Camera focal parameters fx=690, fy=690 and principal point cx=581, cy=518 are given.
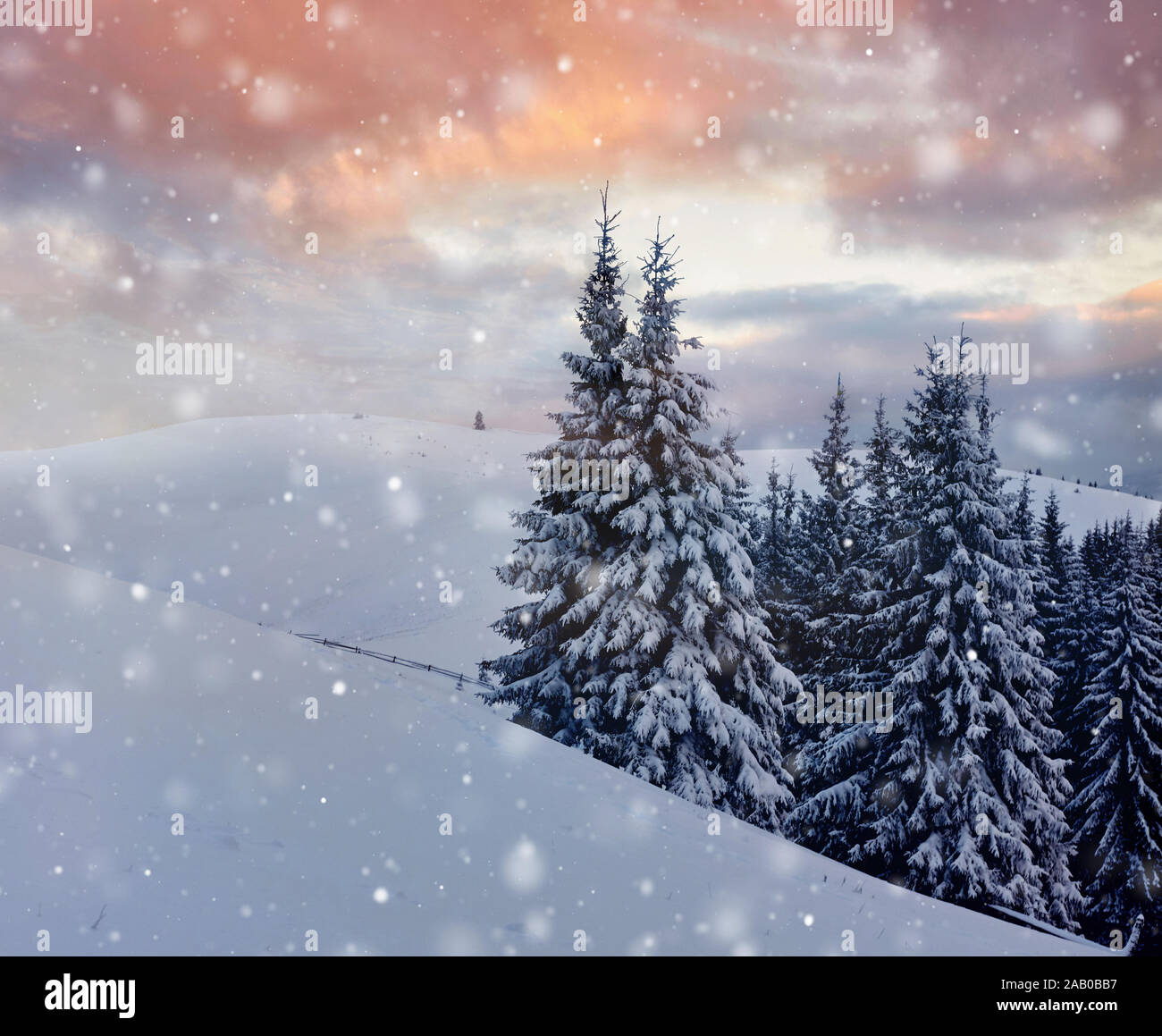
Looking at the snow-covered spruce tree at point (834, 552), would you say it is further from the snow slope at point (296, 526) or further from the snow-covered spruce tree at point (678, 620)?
A: the snow slope at point (296, 526)

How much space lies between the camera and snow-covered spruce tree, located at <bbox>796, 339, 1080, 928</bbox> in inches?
597

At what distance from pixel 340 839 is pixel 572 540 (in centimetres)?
978

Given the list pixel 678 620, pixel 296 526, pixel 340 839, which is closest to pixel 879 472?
pixel 678 620

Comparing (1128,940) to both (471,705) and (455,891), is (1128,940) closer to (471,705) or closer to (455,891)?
(471,705)

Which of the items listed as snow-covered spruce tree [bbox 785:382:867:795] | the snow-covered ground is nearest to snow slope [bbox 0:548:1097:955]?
the snow-covered ground

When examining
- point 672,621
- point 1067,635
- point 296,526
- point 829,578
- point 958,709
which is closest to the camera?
point 672,621

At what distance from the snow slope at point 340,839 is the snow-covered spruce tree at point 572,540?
5.52m

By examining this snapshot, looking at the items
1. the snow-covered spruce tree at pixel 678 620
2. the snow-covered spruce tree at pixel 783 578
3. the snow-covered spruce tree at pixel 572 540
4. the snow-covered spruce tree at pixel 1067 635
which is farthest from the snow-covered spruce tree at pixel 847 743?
the snow-covered spruce tree at pixel 1067 635

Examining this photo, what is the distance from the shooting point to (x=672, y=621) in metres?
14.6

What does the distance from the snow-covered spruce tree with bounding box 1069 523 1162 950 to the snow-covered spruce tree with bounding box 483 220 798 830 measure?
14.3 meters

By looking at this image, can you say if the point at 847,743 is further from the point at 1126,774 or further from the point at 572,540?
the point at 1126,774

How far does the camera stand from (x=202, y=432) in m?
78.9
